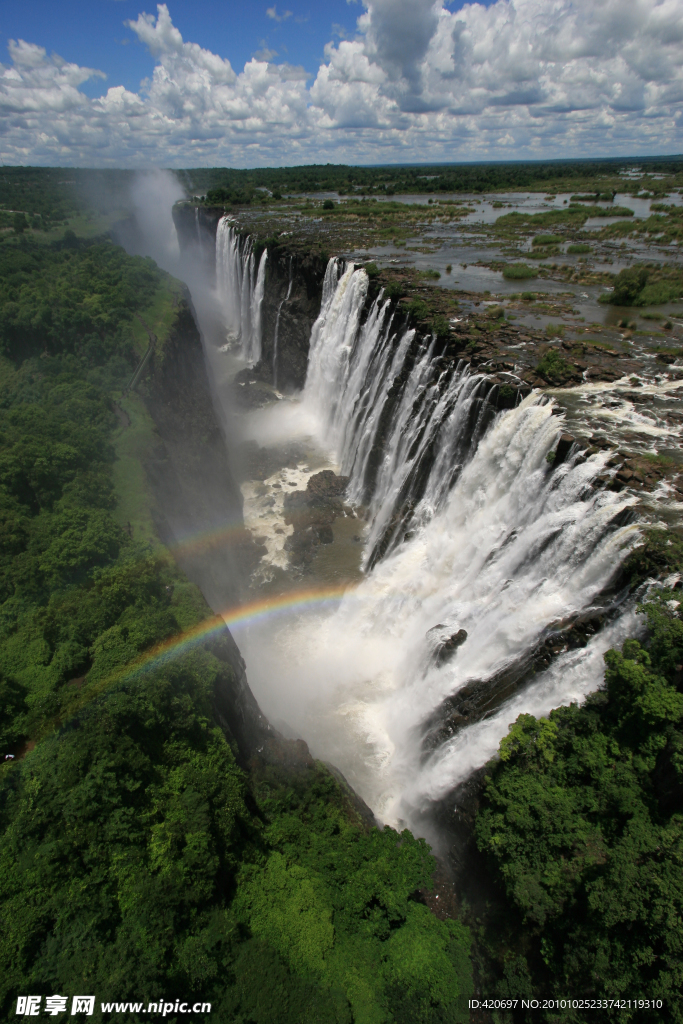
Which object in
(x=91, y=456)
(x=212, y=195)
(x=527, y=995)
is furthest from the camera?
(x=212, y=195)

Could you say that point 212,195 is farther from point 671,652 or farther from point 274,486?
point 671,652

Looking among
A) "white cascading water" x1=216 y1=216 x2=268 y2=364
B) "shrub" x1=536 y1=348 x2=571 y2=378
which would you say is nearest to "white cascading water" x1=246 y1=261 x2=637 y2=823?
"shrub" x1=536 y1=348 x2=571 y2=378

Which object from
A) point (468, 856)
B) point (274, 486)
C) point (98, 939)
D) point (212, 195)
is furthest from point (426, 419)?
point (212, 195)

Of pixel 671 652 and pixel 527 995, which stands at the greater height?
pixel 671 652

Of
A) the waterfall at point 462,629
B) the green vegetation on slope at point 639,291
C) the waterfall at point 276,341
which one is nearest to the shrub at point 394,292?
the green vegetation on slope at point 639,291

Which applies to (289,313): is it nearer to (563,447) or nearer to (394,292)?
(394,292)

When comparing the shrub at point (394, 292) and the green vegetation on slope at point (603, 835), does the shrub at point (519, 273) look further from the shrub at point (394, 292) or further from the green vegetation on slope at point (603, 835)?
the green vegetation on slope at point (603, 835)
